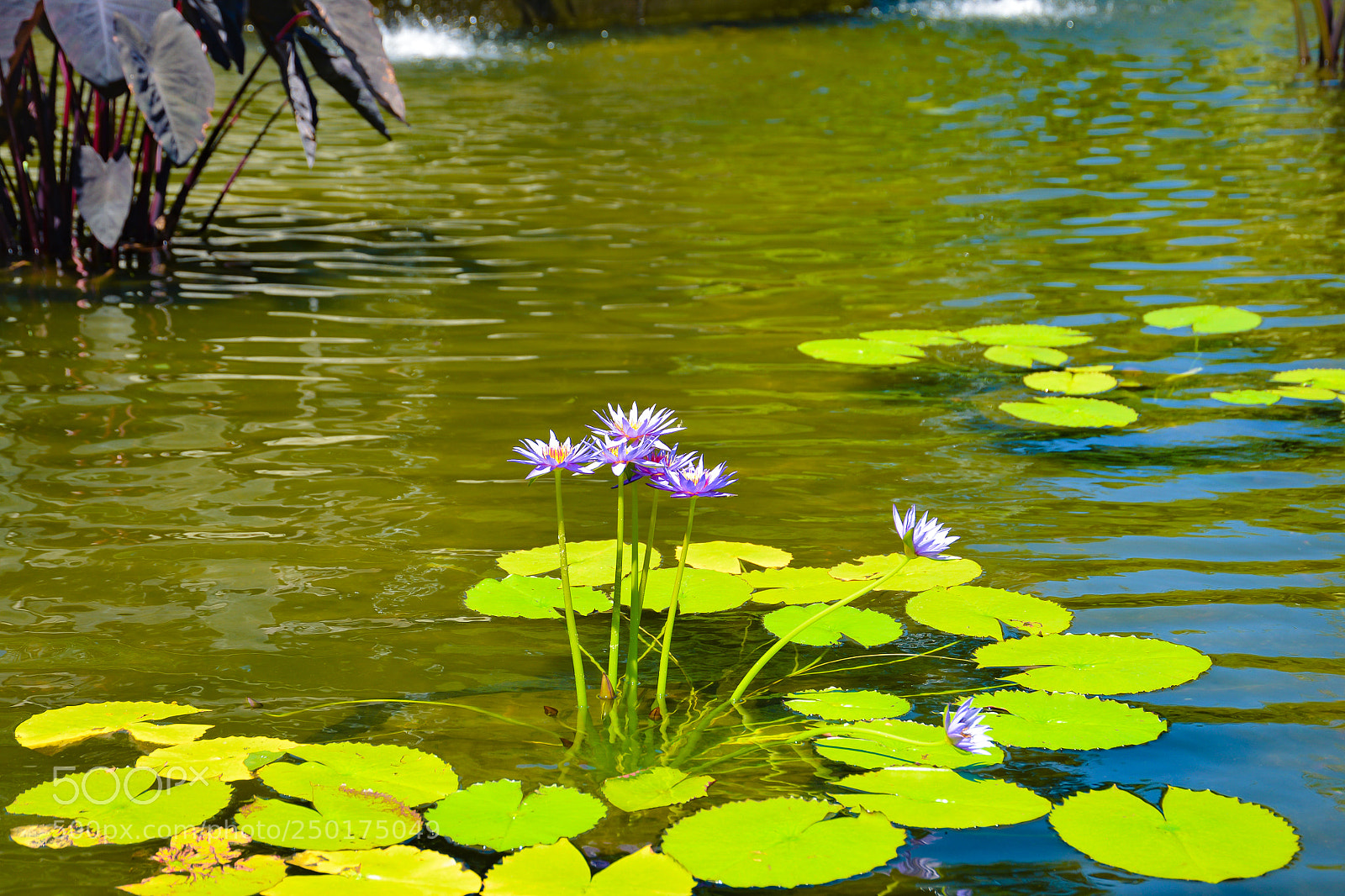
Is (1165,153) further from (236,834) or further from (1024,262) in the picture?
(236,834)

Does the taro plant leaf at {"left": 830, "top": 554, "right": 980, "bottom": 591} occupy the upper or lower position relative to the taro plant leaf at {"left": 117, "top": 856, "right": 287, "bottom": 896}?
upper

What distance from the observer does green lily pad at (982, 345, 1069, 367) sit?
117 inches

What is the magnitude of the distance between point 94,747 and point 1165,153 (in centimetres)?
602

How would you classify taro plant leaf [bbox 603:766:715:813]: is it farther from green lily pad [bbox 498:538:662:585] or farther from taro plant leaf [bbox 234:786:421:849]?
green lily pad [bbox 498:538:662:585]

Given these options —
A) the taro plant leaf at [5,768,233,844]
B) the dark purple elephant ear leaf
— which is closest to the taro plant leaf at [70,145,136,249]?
the dark purple elephant ear leaf

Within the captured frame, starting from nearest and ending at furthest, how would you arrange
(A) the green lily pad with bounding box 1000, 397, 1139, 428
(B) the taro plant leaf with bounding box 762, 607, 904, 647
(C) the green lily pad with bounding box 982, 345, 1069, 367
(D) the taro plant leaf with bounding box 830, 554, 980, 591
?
(B) the taro plant leaf with bounding box 762, 607, 904, 647, (D) the taro plant leaf with bounding box 830, 554, 980, 591, (A) the green lily pad with bounding box 1000, 397, 1139, 428, (C) the green lily pad with bounding box 982, 345, 1069, 367

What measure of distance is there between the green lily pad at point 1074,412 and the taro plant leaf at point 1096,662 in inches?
39.4

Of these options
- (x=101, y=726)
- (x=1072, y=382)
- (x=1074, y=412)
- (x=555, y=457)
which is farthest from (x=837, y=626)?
(x=1072, y=382)

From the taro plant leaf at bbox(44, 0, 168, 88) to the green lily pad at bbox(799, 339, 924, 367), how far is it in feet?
6.05

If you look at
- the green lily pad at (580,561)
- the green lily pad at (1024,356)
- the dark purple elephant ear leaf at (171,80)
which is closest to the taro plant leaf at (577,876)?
the green lily pad at (580,561)

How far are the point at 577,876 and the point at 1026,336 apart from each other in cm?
237

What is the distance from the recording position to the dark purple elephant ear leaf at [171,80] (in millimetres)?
3098

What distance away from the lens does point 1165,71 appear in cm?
952

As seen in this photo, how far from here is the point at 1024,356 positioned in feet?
9.87
